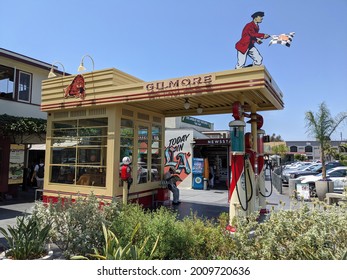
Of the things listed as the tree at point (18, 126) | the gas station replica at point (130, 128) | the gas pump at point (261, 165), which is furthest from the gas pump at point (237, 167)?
the tree at point (18, 126)

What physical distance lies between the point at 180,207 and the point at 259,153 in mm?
3535

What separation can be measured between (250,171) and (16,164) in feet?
35.0

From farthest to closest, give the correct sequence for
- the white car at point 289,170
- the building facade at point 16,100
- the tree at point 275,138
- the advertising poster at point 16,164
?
the tree at point 275,138, the white car at point 289,170, the advertising poster at point 16,164, the building facade at point 16,100

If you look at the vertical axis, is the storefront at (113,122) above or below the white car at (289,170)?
above

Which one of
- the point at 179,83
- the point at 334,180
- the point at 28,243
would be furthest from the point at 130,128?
the point at 334,180

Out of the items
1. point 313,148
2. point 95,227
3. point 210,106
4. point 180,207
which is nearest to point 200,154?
point 180,207

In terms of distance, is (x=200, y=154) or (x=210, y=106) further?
(x=200, y=154)

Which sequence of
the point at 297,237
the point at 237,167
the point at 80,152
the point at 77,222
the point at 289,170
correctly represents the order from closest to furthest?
the point at 297,237
the point at 77,222
the point at 237,167
the point at 80,152
the point at 289,170

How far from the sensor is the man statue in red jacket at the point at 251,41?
6.39 m

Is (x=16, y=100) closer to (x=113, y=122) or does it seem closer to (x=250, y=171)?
(x=113, y=122)

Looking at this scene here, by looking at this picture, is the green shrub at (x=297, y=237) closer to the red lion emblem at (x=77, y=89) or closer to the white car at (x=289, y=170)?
the red lion emblem at (x=77, y=89)

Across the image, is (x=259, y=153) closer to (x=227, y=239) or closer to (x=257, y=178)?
(x=257, y=178)

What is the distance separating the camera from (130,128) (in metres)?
8.14

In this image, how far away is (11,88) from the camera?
1252cm
